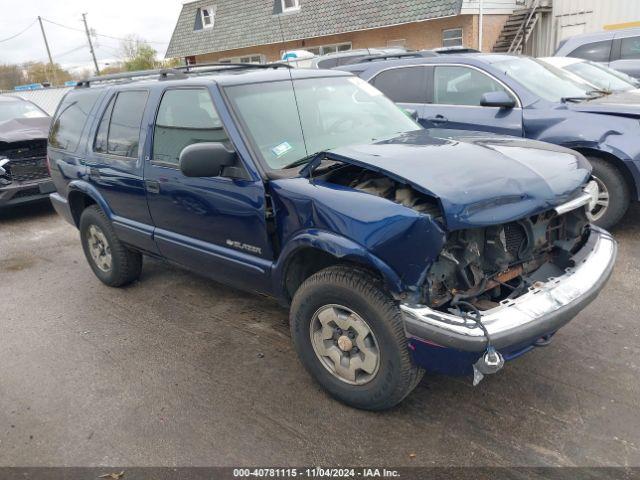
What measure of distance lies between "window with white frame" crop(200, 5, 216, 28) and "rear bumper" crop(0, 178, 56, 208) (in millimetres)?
21271

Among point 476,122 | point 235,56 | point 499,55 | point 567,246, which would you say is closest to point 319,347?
point 567,246

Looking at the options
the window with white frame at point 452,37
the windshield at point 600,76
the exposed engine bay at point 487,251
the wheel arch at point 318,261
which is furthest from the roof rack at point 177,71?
the window with white frame at point 452,37

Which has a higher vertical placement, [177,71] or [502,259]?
[177,71]

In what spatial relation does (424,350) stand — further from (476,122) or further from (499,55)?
(499,55)

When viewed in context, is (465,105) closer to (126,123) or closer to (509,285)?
(509,285)

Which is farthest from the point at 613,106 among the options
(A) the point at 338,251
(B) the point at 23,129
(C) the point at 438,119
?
(B) the point at 23,129

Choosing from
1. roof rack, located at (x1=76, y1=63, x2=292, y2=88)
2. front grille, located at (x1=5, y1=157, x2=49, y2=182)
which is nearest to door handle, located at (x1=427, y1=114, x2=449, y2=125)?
roof rack, located at (x1=76, y1=63, x2=292, y2=88)

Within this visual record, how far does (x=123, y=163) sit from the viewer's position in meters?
4.21

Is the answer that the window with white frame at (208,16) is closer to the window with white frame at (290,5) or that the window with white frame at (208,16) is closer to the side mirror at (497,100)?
the window with white frame at (290,5)

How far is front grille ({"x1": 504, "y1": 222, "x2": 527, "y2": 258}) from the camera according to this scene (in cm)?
281

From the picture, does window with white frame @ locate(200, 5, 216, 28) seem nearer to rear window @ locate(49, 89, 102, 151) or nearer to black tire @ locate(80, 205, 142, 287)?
rear window @ locate(49, 89, 102, 151)

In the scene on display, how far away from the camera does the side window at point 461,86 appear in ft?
19.3

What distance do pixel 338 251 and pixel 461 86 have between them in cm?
422

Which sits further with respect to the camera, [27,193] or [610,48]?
[610,48]
